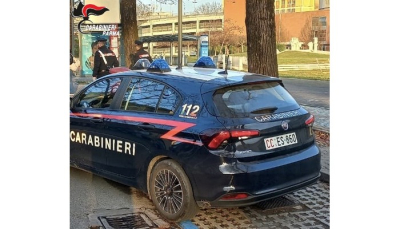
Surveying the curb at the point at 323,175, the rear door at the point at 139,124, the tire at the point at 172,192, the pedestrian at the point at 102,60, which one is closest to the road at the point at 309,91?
the curb at the point at 323,175

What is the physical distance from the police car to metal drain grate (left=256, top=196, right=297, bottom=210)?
16cm

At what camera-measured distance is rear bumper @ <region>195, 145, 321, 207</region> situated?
3.16 m

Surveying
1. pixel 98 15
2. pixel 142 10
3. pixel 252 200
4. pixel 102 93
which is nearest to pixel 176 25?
pixel 142 10

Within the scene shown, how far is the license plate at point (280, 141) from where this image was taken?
3227 millimetres

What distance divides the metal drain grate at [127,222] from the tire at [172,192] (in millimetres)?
173

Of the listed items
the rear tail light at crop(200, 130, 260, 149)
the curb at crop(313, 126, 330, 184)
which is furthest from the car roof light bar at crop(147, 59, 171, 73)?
the curb at crop(313, 126, 330, 184)

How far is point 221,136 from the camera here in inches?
124

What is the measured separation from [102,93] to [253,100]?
1.03 meters
